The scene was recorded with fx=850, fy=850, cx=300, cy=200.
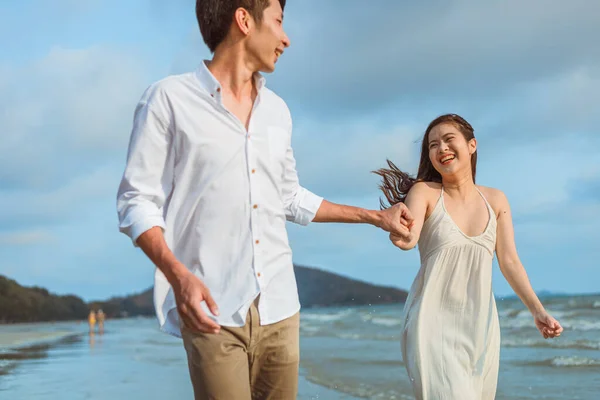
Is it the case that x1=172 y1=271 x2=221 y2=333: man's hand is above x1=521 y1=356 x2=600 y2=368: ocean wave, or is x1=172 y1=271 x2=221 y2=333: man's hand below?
above

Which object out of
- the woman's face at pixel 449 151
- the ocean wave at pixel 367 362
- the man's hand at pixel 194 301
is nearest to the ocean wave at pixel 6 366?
the ocean wave at pixel 367 362

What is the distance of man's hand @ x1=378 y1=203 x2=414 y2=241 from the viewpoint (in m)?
3.84

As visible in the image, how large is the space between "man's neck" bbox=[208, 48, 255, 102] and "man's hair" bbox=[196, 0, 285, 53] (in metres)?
0.08

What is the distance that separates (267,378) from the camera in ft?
9.62

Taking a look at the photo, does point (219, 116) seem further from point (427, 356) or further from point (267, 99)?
point (427, 356)

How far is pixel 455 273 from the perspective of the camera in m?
4.36

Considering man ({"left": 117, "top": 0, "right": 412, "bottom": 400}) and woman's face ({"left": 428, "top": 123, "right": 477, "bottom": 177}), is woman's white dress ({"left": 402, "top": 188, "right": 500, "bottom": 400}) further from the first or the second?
man ({"left": 117, "top": 0, "right": 412, "bottom": 400})

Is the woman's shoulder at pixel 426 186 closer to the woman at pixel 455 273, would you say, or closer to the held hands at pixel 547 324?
the woman at pixel 455 273

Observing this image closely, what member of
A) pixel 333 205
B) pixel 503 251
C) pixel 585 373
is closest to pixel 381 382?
pixel 585 373

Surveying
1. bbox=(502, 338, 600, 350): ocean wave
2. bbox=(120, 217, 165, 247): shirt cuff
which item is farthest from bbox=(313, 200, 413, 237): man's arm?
bbox=(502, 338, 600, 350): ocean wave

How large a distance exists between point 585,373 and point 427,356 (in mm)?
7992

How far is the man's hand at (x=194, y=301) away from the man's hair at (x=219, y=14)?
0.96 m

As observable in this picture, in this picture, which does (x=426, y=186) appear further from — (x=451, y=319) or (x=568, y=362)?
(x=568, y=362)

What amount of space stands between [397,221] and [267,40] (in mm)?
1274
